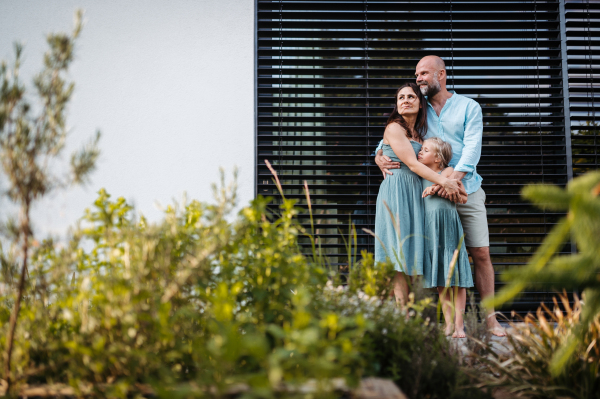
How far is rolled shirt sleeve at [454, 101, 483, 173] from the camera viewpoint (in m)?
2.74

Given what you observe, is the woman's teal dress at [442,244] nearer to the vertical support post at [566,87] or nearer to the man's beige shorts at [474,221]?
the man's beige shorts at [474,221]

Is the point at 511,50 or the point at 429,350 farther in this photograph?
the point at 511,50

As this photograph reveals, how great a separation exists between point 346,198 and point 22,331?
2.75m

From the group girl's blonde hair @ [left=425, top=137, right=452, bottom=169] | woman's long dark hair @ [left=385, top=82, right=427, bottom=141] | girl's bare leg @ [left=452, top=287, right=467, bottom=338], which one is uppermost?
woman's long dark hair @ [left=385, top=82, right=427, bottom=141]

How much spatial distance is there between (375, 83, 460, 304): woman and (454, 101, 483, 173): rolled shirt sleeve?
194 mm

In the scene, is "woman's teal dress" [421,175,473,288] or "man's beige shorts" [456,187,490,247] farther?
"man's beige shorts" [456,187,490,247]

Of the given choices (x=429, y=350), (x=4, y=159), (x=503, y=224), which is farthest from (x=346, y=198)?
(x=4, y=159)

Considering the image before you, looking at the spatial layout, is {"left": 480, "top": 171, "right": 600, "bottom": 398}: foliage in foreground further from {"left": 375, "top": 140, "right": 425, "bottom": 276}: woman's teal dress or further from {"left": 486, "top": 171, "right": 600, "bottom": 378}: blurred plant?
{"left": 375, "top": 140, "right": 425, "bottom": 276}: woman's teal dress

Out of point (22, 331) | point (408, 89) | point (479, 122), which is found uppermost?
point (408, 89)

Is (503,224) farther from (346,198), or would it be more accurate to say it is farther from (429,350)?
(429,350)

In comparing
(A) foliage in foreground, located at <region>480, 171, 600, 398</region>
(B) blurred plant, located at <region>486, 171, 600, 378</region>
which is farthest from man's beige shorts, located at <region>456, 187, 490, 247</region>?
(B) blurred plant, located at <region>486, 171, 600, 378</region>

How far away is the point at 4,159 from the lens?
1110 millimetres

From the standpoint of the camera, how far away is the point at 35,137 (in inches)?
44.6

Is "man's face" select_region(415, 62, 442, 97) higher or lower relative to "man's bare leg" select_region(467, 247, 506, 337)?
higher
